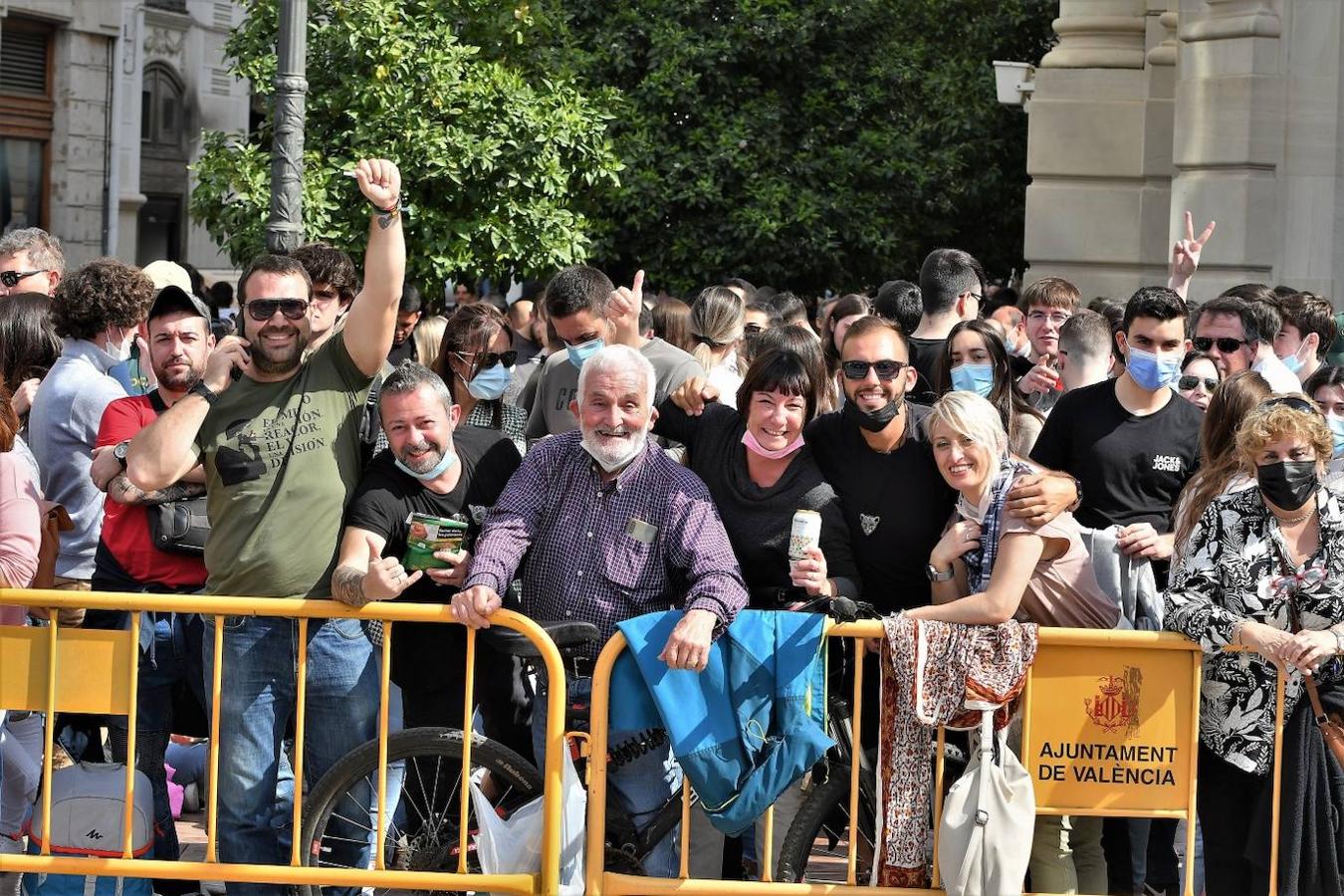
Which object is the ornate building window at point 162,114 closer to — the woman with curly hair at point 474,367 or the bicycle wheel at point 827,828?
the woman with curly hair at point 474,367

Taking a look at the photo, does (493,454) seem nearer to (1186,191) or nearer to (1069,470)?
(1069,470)

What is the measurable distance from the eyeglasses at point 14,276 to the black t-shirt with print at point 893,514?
434 centimetres

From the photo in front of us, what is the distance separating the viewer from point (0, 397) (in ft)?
20.4

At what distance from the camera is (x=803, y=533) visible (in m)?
5.68

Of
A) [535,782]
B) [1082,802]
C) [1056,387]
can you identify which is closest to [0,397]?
[535,782]

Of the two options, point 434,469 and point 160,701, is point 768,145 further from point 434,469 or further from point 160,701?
point 434,469

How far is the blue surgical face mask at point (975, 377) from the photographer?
747 cm

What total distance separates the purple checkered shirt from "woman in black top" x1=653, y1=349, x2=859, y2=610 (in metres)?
0.22

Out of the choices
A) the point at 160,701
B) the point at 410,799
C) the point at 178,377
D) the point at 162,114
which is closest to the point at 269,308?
the point at 178,377

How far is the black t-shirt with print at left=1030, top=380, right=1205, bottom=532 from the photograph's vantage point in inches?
278

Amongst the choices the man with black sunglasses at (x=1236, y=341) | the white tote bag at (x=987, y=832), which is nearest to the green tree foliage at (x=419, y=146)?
the man with black sunglasses at (x=1236, y=341)

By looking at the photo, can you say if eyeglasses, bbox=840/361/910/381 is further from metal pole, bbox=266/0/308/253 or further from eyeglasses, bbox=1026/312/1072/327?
metal pole, bbox=266/0/308/253

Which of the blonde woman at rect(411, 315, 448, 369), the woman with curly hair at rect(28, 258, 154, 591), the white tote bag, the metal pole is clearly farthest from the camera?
the metal pole

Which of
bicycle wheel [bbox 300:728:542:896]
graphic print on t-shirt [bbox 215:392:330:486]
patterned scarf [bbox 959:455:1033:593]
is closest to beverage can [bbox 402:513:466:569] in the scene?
graphic print on t-shirt [bbox 215:392:330:486]
